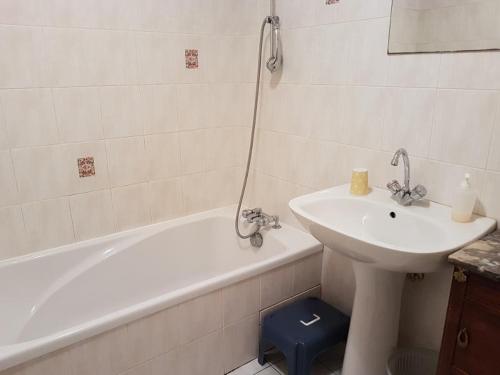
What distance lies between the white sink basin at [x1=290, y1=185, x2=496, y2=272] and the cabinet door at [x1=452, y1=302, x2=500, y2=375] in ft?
0.54

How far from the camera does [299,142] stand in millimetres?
2039

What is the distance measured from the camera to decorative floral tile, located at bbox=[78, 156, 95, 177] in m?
1.85

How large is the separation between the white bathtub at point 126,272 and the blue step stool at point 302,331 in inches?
9.4

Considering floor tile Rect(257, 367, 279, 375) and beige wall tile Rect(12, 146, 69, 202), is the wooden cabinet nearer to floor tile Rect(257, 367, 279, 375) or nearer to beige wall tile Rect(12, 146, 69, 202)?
floor tile Rect(257, 367, 279, 375)

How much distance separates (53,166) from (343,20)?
148cm

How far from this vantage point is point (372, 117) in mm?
1662

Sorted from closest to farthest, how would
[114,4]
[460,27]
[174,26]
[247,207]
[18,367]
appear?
[18,367]
[460,27]
[114,4]
[174,26]
[247,207]

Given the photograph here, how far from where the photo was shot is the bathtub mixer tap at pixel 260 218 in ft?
7.07

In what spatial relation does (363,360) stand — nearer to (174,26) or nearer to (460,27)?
(460,27)

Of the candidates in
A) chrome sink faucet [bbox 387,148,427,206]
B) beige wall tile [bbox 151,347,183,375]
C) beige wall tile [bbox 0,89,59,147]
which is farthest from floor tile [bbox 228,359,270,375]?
beige wall tile [bbox 0,89,59,147]

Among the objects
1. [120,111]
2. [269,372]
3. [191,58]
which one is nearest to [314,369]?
[269,372]

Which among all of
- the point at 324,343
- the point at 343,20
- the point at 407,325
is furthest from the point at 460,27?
the point at 324,343

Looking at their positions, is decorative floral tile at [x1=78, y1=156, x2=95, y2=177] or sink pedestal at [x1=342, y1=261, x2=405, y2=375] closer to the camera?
sink pedestal at [x1=342, y1=261, x2=405, y2=375]

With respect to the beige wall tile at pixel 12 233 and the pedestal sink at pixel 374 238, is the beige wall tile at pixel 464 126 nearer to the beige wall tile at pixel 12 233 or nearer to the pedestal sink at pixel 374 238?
the pedestal sink at pixel 374 238
